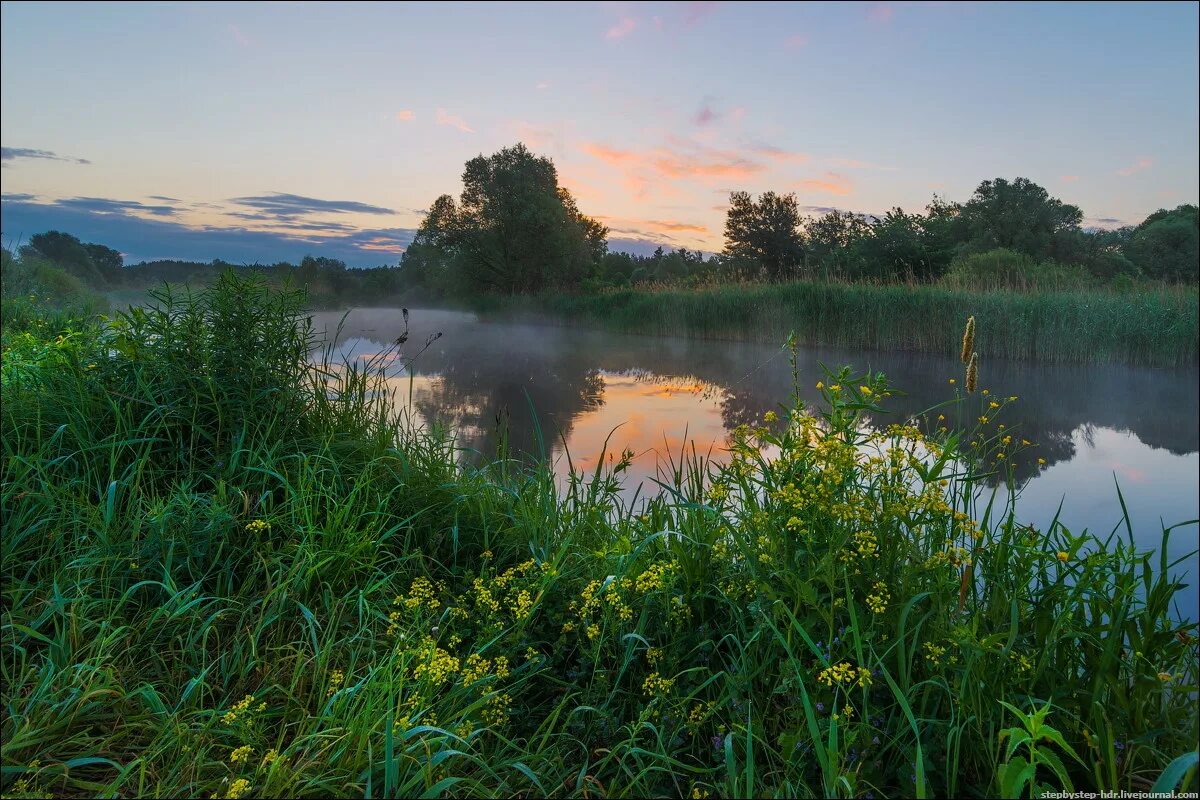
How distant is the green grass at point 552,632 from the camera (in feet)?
5.74

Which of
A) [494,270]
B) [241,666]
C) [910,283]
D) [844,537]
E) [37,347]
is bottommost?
[241,666]

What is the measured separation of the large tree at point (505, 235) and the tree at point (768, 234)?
51.4 ft

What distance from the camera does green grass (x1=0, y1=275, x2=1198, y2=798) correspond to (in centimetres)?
175

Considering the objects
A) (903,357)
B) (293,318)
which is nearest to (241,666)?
(293,318)

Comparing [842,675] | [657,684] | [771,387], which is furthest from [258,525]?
[771,387]

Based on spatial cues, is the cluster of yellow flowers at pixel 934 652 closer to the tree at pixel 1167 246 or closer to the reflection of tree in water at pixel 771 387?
the reflection of tree in water at pixel 771 387

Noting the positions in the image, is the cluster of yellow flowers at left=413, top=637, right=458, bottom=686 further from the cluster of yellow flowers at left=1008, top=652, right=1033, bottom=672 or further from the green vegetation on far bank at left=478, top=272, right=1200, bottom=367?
the green vegetation on far bank at left=478, top=272, right=1200, bottom=367

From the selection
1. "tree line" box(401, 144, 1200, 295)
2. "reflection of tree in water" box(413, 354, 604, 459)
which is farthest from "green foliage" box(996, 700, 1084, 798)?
"tree line" box(401, 144, 1200, 295)

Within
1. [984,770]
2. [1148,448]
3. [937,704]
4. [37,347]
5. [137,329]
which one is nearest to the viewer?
[984,770]

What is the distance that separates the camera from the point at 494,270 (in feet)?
101

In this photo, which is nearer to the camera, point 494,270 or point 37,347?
point 37,347

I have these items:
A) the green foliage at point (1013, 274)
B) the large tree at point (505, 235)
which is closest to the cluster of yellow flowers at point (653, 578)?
the green foliage at point (1013, 274)

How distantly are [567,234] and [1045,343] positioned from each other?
24.1 metres

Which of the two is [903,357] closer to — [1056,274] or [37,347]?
[1056,274]
